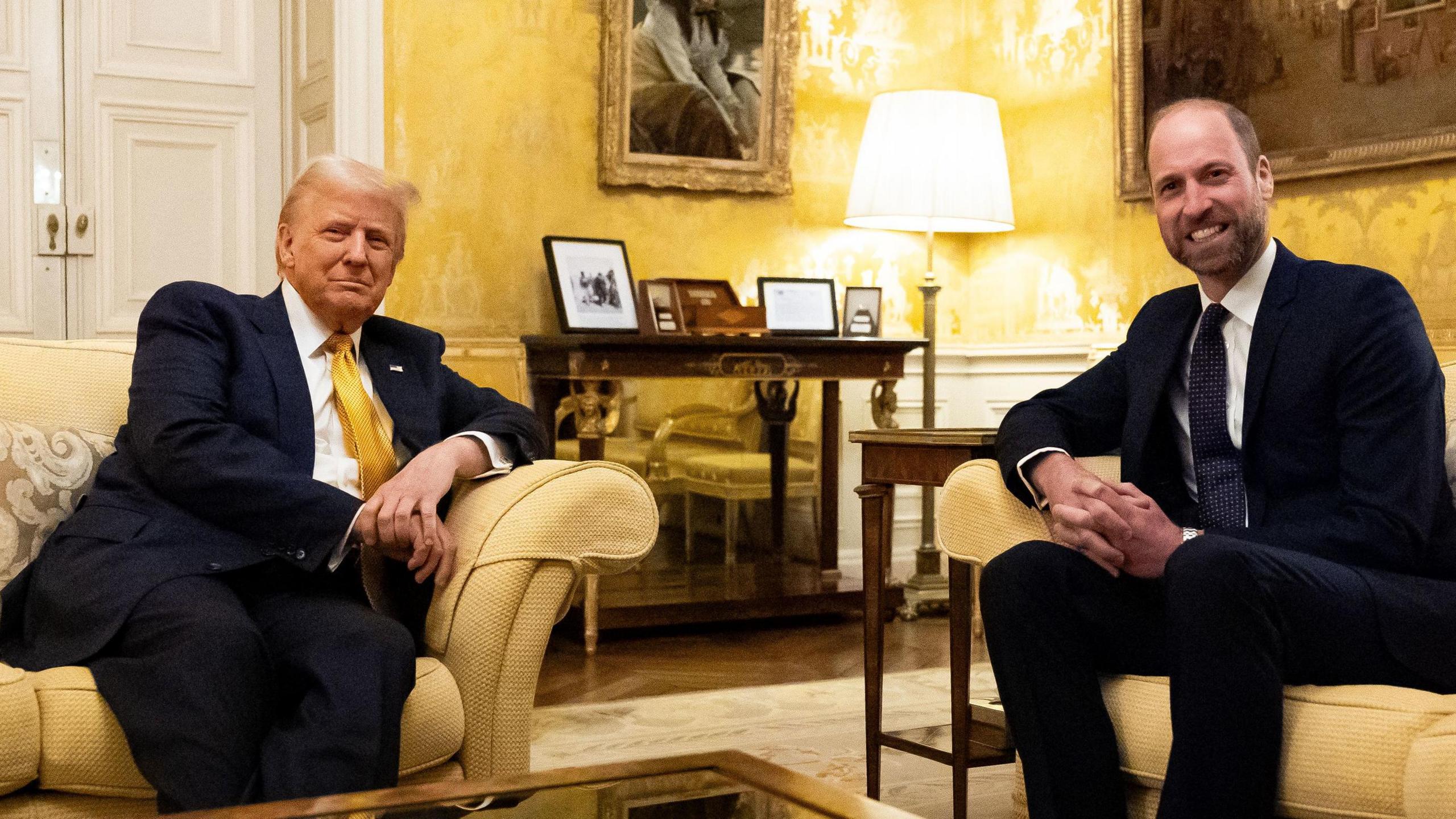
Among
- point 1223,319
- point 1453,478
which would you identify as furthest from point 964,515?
point 1453,478

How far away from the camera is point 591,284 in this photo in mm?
4766

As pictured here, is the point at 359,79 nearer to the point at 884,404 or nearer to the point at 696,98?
the point at 696,98

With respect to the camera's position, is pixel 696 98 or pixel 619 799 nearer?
pixel 619 799

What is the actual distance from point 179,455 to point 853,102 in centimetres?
389

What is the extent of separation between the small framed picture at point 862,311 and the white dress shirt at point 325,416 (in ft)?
9.83

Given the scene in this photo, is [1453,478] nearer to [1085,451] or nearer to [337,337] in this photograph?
[1085,451]

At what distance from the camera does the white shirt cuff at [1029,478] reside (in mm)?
2221

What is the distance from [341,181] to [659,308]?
94.5 inches

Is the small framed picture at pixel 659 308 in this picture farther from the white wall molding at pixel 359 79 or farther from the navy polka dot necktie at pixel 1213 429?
the navy polka dot necktie at pixel 1213 429

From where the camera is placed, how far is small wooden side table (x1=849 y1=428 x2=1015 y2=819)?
8.42ft

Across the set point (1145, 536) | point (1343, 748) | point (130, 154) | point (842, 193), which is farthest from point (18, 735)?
point (842, 193)

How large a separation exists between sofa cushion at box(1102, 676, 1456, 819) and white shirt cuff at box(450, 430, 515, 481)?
1.26 metres

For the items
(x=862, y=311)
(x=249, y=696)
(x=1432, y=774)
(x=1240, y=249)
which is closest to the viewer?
(x=1432, y=774)

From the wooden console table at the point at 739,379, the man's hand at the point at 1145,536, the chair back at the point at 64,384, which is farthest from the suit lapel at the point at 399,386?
the wooden console table at the point at 739,379
